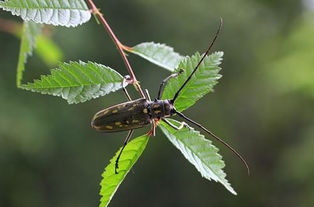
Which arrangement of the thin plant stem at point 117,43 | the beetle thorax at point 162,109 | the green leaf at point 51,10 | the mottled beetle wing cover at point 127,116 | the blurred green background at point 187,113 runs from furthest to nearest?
the blurred green background at point 187,113, the mottled beetle wing cover at point 127,116, the beetle thorax at point 162,109, the thin plant stem at point 117,43, the green leaf at point 51,10

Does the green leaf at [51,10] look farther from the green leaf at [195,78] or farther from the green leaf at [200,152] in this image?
the green leaf at [200,152]

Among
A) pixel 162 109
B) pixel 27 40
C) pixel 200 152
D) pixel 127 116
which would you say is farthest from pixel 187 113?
pixel 200 152

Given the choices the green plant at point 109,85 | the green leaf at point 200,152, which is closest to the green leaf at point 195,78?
the green plant at point 109,85

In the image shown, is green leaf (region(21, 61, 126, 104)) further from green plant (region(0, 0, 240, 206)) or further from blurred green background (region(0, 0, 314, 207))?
blurred green background (region(0, 0, 314, 207))

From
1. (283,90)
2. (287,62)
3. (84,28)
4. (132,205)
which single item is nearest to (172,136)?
(287,62)

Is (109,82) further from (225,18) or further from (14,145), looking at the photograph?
(225,18)

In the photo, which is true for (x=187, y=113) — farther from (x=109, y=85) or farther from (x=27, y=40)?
(x=109, y=85)
